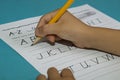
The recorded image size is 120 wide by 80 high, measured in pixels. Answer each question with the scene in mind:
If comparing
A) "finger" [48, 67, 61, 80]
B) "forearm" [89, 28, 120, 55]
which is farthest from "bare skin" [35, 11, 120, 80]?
"finger" [48, 67, 61, 80]

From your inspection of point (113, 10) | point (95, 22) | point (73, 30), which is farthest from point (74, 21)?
point (113, 10)

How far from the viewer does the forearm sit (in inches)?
32.2

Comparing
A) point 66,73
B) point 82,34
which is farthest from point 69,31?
point 66,73

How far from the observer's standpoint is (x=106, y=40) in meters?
0.83

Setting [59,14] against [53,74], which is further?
[59,14]

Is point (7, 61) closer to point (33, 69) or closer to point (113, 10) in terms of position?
point (33, 69)

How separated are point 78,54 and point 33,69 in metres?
0.14

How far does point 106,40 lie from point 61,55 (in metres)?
0.14

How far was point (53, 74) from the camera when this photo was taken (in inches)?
27.2

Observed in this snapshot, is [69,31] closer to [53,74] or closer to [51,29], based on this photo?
[51,29]

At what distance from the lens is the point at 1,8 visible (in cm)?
101

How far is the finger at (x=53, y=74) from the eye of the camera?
26.7 inches

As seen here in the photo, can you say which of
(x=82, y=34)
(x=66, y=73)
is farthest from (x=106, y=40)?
(x=66, y=73)

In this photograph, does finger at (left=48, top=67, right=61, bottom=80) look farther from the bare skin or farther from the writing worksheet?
the bare skin
